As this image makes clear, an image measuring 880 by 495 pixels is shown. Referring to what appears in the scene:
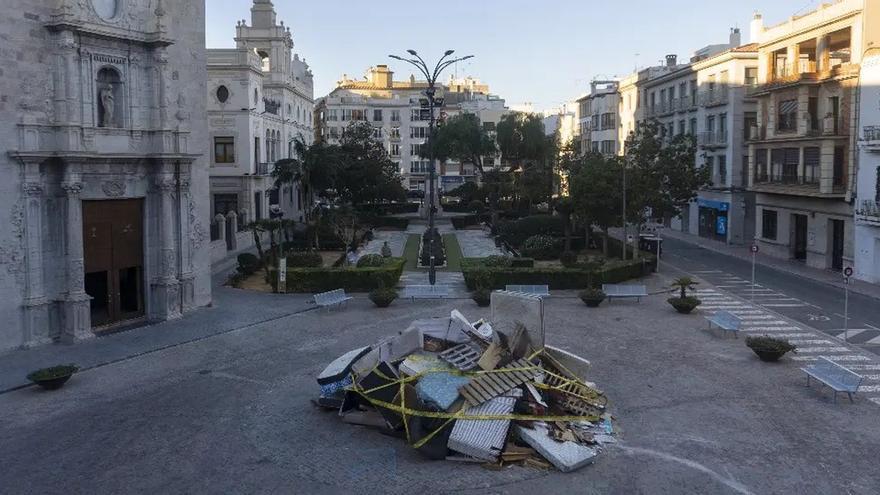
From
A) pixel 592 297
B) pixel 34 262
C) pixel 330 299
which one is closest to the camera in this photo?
pixel 34 262

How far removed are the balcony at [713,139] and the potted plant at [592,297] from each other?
29530mm

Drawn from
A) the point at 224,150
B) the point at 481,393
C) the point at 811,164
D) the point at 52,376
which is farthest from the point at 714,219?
the point at 52,376

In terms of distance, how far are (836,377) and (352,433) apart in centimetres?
1155

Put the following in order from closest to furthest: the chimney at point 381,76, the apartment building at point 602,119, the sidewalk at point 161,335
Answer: the sidewalk at point 161,335 → the apartment building at point 602,119 → the chimney at point 381,76

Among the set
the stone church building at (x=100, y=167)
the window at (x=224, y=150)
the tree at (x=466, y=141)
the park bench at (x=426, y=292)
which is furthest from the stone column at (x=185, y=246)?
the tree at (x=466, y=141)

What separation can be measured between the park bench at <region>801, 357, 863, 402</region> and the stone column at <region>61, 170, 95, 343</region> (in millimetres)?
21492

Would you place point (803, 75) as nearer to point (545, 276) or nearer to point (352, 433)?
point (545, 276)

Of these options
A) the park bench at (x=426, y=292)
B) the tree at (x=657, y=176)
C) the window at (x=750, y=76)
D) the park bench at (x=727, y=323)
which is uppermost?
the window at (x=750, y=76)

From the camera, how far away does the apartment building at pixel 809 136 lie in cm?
3891

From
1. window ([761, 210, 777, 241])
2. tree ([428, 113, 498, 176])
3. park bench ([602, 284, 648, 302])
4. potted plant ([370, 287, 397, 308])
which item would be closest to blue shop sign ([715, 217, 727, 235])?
window ([761, 210, 777, 241])

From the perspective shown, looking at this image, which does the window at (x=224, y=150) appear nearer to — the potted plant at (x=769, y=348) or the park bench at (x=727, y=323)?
the park bench at (x=727, y=323)

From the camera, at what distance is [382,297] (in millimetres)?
30469

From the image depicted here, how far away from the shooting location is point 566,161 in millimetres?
57062

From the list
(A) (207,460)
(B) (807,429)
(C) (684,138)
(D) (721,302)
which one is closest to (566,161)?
(C) (684,138)
